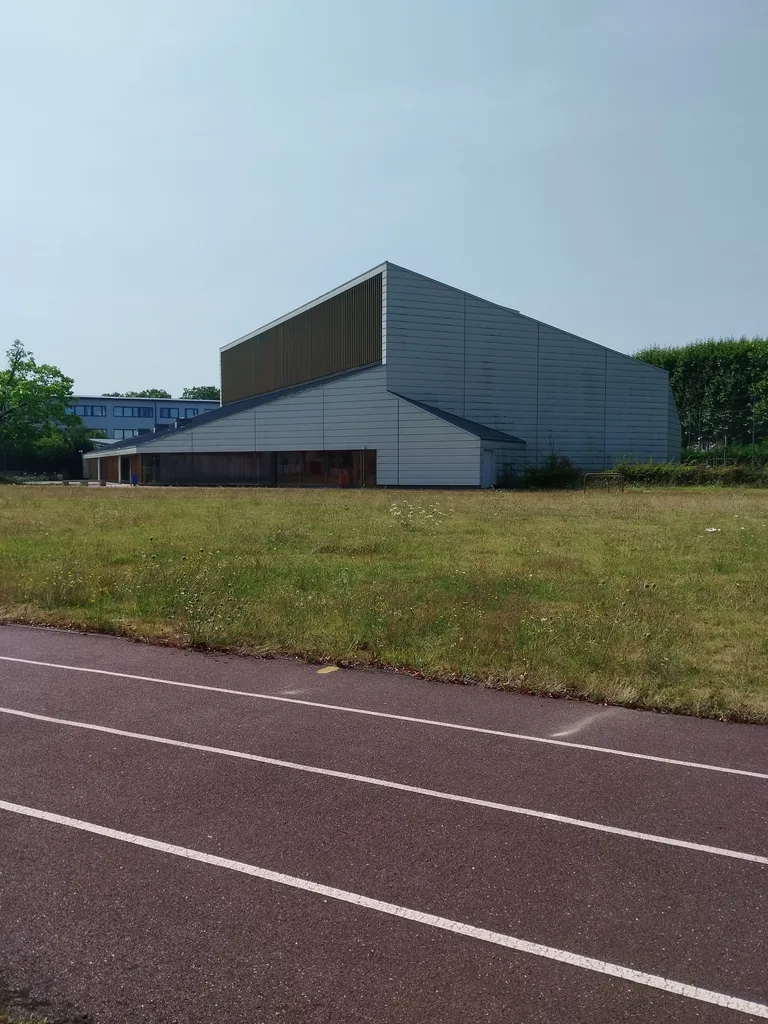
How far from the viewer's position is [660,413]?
64625mm

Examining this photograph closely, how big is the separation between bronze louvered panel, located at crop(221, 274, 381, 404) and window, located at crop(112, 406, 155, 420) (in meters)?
55.9

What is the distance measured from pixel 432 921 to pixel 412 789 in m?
1.67

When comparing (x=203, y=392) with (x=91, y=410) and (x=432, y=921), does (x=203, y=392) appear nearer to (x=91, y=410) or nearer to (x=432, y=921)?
(x=91, y=410)

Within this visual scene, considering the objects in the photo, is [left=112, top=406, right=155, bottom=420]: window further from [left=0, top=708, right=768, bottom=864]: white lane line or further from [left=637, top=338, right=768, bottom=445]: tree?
[left=0, top=708, right=768, bottom=864]: white lane line

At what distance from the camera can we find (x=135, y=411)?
131250 mm

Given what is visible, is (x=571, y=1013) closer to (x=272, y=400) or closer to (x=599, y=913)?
(x=599, y=913)

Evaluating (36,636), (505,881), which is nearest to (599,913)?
(505,881)

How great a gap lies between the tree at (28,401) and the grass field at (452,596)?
220ft

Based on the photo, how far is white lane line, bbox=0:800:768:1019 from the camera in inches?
142

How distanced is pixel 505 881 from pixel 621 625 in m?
6.40

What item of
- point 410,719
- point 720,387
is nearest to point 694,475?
point 720,387

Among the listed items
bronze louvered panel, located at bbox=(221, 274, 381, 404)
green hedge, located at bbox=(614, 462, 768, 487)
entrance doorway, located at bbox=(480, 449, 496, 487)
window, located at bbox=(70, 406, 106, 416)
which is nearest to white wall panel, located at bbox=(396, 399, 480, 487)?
entrance doorway, located at bbox=(480, 449, 496, 487)

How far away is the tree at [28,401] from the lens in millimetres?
85750

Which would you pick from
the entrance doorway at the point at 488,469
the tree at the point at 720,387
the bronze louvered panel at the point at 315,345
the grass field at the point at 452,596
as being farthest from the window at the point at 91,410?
the grass field at the point at 452,596
